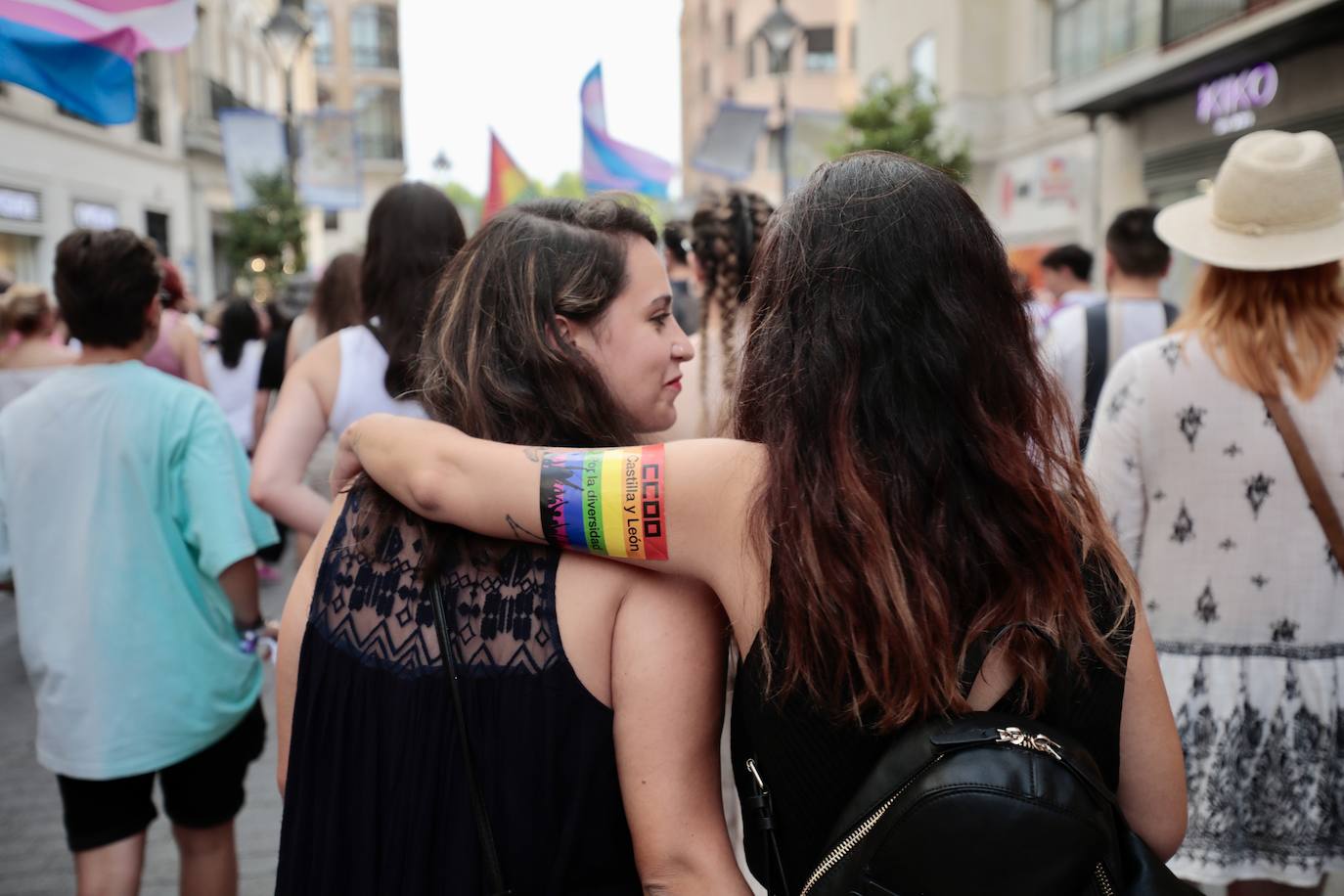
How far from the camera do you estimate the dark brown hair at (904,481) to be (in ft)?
4.42

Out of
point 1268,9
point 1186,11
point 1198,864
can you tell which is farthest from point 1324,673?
point 1186,11

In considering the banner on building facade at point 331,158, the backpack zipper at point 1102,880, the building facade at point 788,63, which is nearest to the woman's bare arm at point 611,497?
the backpack zipper at point 1102,880

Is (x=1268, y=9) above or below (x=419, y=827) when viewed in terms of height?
above

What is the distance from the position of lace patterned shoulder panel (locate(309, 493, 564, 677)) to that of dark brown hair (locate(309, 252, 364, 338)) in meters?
2.97

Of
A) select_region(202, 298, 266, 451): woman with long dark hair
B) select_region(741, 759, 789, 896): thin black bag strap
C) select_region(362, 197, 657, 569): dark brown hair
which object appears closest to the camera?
select_region(741, 759, 789, 896): thin black bag strap

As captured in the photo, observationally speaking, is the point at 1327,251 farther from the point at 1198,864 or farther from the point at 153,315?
the point at 153,315

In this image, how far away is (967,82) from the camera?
22.1 meters

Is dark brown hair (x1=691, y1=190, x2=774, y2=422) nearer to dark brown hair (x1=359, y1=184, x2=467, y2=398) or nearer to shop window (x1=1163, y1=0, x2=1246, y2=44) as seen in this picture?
dark brown hair (x1=359, y1=184, x2=467, y2=398)

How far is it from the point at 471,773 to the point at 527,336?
0.63 m

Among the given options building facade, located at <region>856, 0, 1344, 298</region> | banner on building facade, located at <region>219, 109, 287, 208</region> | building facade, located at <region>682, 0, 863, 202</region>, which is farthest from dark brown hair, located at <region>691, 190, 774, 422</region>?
building facade, located at <region>682, 0, 863, 202</region>

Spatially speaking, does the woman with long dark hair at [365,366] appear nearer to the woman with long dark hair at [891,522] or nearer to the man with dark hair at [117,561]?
the man with dark hair at [117,561]

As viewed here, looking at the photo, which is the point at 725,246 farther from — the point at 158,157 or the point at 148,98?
the point at 158,157

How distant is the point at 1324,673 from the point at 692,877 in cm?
198

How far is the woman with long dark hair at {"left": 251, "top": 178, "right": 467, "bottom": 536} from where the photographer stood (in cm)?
315
